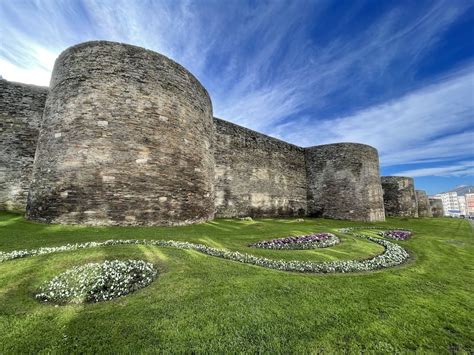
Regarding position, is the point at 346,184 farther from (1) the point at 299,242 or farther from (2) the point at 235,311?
(2) the point at 235,311

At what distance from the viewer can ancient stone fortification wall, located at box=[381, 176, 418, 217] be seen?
33.2m

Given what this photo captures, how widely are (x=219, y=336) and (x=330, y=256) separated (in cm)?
521

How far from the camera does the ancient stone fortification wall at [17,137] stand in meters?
12.4

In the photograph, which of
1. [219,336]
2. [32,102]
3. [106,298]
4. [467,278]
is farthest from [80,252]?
[32,102]

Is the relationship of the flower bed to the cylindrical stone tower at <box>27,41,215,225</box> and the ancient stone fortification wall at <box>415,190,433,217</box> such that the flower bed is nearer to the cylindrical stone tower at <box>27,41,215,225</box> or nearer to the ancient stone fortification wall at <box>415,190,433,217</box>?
the cylindrical stone tower at <box>27,41,215,225</box>

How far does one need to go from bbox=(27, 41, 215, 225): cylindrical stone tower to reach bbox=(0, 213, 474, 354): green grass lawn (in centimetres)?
395

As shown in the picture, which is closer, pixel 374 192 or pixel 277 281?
pixel 277 281

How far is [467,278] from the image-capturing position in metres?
6.12

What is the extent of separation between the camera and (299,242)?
9.17 meters

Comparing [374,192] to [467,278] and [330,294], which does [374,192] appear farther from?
[330,294]

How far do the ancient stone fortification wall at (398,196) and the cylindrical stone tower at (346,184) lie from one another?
11.6 meters

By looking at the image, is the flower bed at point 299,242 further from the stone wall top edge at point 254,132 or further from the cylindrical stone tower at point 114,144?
the stone wall top edge at point 254,132

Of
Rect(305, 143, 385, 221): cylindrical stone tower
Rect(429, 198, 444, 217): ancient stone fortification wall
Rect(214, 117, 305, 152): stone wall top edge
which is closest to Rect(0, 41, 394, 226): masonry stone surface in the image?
Rect(214, 117, 305, 152): stone wall top edge

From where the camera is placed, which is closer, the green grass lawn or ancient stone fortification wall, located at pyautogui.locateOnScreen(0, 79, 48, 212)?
the green grass lawn
